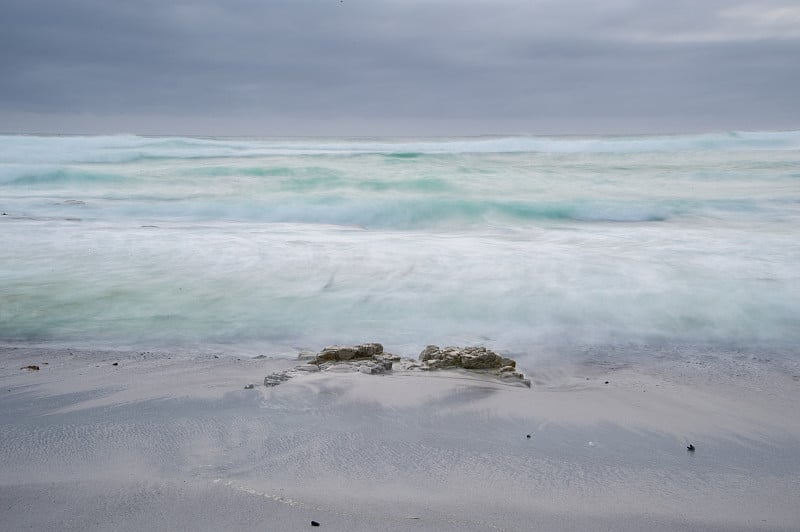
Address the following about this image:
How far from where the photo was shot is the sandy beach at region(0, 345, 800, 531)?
2.24 metres

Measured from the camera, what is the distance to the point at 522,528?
2.17 m

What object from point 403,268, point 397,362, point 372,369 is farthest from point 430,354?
point 403,268

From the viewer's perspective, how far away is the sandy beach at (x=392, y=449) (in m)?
2.24

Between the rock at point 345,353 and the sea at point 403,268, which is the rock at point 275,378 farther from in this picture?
the sea at point 403,268

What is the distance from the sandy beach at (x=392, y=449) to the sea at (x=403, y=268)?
2.63 feet

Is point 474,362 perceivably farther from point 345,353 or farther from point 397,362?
point 345,353

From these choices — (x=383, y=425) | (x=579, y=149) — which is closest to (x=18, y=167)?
(x=383, y=425)

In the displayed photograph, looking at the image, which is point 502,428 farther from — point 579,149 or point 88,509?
point 579,149

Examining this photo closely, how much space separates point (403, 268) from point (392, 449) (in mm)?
3945

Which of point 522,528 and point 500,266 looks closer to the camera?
point 522,528

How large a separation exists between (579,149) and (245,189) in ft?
74.3

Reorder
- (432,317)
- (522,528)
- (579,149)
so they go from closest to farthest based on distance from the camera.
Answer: (522,528), (432,317), (579,149)

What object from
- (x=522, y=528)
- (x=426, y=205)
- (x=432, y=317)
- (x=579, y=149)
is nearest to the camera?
(x=522, y=528)

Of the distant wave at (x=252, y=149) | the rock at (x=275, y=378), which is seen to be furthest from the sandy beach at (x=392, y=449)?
the distant wave at (x=252, y=149)
